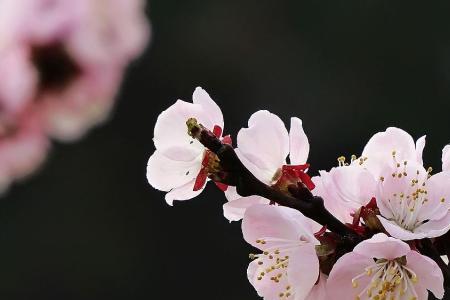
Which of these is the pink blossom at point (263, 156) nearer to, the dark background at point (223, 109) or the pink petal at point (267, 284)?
the pink petal at point (267, 284)

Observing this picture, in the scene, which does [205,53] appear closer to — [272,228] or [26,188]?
[26,188]

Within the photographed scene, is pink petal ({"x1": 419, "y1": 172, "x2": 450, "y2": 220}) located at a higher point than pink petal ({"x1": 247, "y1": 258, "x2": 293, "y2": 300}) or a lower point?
higher

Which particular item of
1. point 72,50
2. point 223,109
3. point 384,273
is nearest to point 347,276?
point 384,273

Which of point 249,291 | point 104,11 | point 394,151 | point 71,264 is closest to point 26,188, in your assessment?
point 71,264

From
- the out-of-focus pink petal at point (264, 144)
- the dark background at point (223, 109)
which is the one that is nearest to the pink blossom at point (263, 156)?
the out-of-focus pink petal at point (264, 144)

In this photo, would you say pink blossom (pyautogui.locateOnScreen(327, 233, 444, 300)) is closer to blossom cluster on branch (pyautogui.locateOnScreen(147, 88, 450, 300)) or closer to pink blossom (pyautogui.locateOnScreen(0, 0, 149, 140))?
blossom cluster on branch (pyautogui.locateOnScreen(147, 88, 450, 300))

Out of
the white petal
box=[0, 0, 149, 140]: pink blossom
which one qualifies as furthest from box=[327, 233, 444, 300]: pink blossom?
box=[0, 0, 149, 140]: pink blossom

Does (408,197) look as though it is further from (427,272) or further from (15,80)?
(15,80)

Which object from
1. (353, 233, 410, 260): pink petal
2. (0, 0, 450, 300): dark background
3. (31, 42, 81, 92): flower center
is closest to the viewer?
(353, 233, 410, 260): pink petal

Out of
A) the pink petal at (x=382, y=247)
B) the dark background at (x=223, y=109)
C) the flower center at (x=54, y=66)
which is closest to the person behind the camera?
the pink petal at (x=382, y=247)
